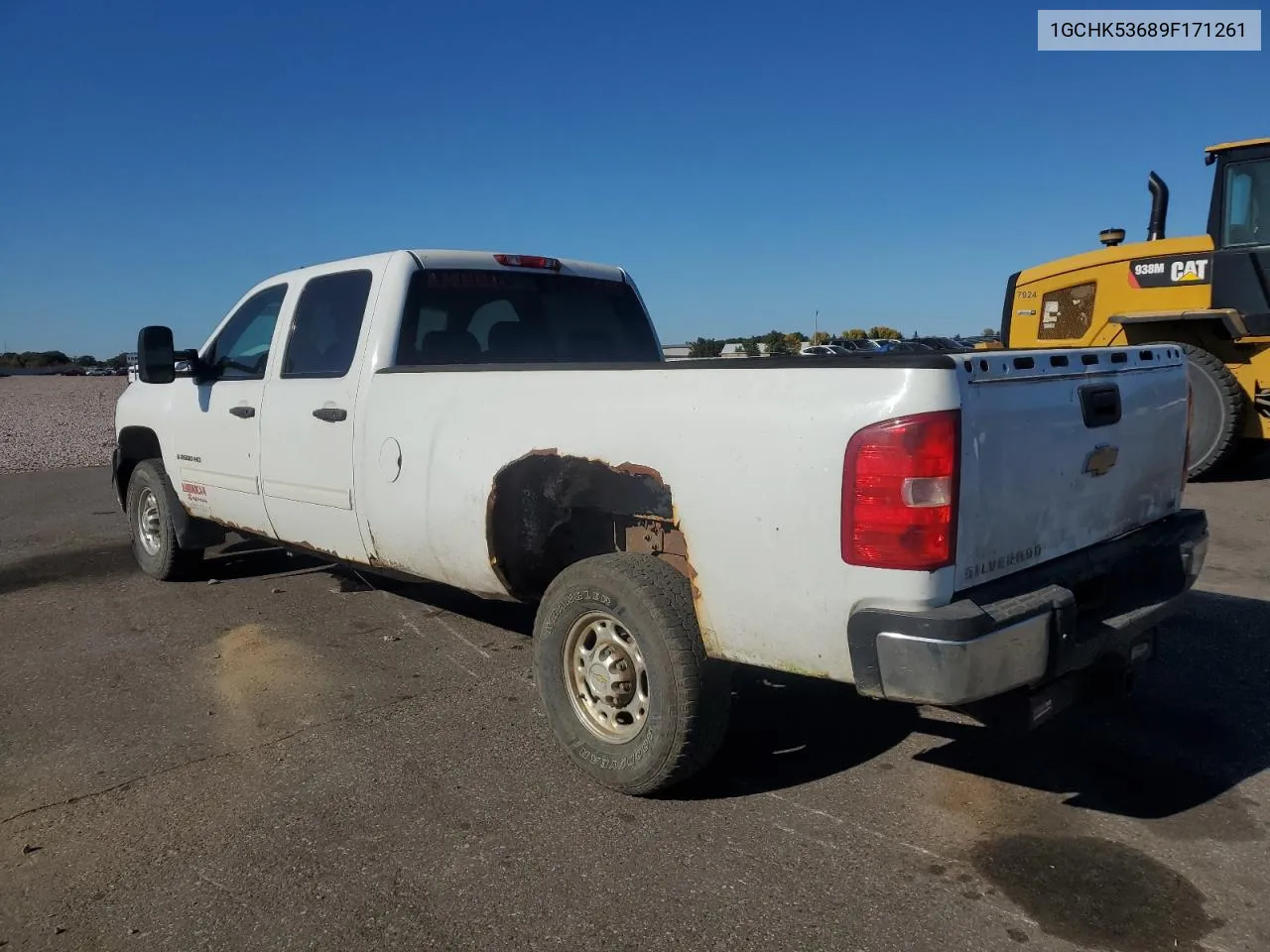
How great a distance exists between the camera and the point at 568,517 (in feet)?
13.0

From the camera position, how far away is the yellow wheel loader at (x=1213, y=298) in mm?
9188

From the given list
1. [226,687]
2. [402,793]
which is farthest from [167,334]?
[402,793]

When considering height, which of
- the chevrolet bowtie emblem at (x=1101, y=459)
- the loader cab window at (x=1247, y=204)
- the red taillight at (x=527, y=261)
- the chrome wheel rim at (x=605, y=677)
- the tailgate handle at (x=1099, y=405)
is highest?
the loader cab window at (x=1247, y=204)

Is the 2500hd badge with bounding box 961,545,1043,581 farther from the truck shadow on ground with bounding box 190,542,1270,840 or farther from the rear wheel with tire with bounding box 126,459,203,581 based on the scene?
the rear wheel with tire with bounding box 126,459,203,581

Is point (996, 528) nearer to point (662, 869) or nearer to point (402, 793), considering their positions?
point (662, 869)

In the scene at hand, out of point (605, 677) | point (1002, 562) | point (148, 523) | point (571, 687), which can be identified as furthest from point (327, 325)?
point (1002, 562)

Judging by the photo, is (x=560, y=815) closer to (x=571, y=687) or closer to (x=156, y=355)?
(x=571, y=687)

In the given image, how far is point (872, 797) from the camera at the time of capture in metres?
3.52

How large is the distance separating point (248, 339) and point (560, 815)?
12.3ft

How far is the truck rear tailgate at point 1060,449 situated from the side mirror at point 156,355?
15.5 ft

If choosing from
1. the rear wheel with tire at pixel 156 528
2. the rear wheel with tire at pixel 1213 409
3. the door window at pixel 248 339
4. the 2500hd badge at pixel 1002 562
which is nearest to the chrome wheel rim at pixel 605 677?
the 2500hd badge at pixel 1002 562

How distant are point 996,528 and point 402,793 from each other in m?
2.27

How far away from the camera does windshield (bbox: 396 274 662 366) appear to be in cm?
489

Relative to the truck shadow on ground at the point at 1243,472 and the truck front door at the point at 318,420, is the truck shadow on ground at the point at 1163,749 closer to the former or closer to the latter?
the truck front door at the point at 318,420
